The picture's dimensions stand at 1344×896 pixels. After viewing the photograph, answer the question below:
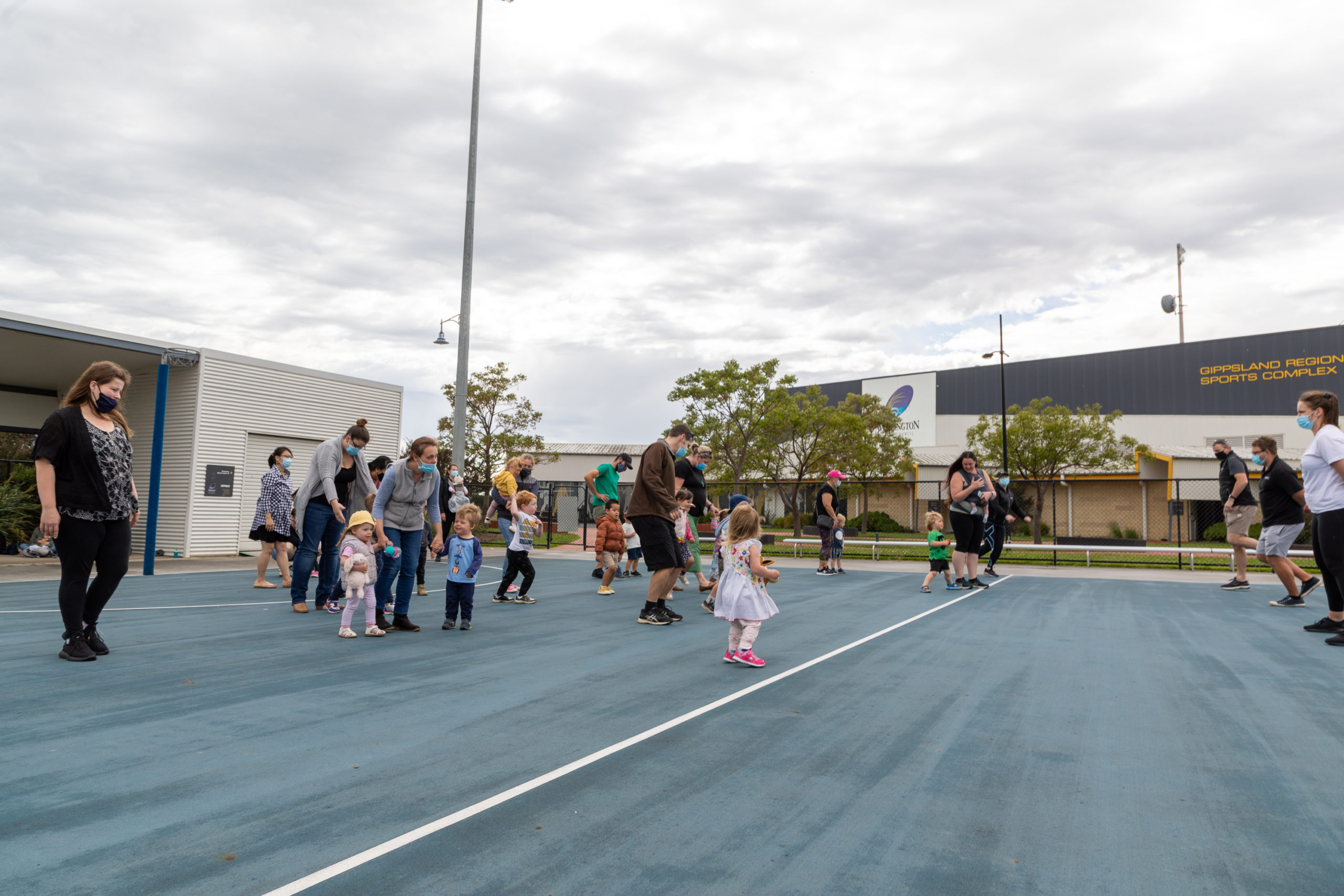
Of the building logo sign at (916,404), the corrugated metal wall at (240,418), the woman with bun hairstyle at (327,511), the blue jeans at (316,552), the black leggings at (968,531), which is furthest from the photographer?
the building logo sign at (916,404)

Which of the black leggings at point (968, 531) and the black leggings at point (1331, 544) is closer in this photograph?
the black leggings at point (1331, 544)

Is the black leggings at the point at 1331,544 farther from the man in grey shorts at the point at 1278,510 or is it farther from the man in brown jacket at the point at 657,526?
the man in brown jacket at the point at 657,526

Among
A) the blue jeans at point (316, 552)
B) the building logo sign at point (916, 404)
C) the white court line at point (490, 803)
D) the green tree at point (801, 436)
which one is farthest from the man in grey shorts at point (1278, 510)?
the building logo sign at point (916, 404)

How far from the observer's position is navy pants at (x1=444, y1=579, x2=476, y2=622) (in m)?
7.19

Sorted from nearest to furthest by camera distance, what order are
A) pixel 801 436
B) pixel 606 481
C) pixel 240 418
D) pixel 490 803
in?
pixel 490 803, pixel 606 481, pixel 240 418, pixel 801 436

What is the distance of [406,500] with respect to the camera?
23.7ft

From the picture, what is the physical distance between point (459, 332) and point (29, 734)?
13946 mm

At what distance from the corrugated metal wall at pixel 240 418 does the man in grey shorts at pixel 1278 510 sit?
58.7ft

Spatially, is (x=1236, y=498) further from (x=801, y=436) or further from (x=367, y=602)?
(x=801, y=436)

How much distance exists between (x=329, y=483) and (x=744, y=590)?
4.49 metres

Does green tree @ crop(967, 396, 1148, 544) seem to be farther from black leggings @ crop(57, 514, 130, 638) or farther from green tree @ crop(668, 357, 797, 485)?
black leggings @ crop(57, 514, 130, 638)

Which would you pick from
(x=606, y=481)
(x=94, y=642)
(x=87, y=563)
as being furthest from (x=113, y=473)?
(x=606, y=481)

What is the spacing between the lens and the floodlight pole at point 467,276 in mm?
16719

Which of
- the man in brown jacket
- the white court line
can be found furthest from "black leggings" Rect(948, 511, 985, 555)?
the white court line
